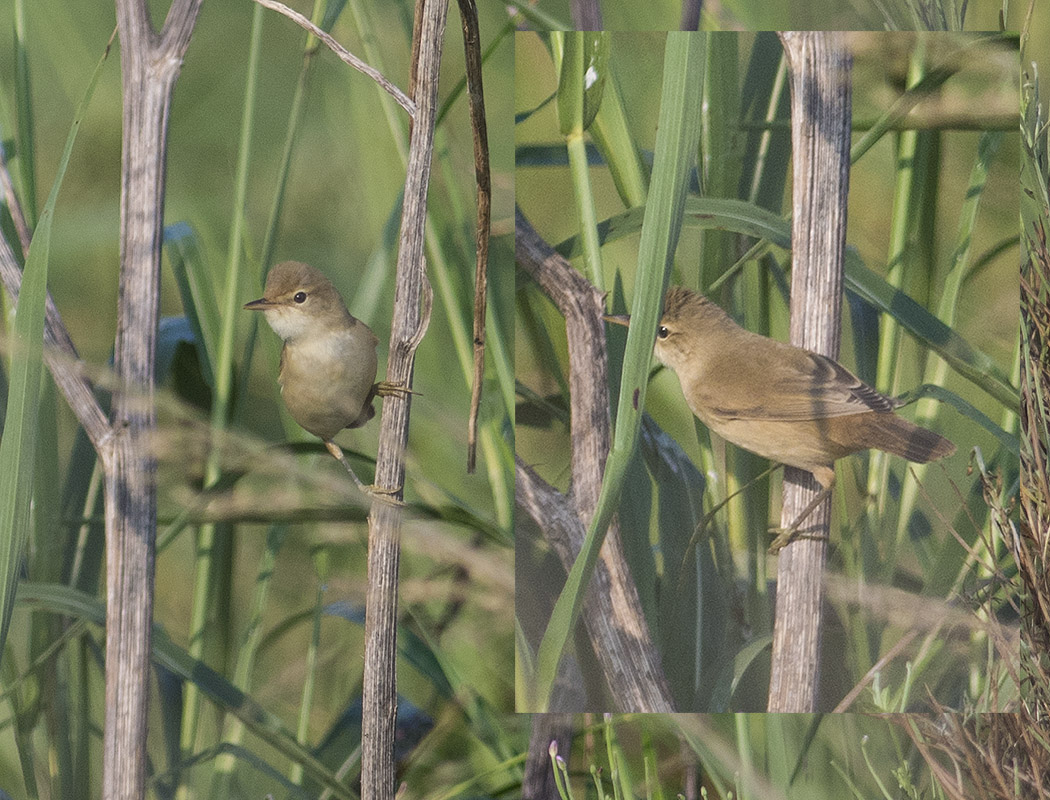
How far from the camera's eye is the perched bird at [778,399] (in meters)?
1.32

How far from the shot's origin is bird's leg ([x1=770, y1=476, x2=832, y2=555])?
1338 millimetres

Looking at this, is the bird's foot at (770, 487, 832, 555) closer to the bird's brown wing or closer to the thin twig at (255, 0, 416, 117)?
the bird's brown wing

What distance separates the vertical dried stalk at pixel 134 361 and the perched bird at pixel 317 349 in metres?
0.17

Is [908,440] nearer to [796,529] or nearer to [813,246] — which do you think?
[796,529]

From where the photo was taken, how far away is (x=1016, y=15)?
1338 millimetres

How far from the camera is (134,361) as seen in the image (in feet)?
4.15

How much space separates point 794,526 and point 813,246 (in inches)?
16.0

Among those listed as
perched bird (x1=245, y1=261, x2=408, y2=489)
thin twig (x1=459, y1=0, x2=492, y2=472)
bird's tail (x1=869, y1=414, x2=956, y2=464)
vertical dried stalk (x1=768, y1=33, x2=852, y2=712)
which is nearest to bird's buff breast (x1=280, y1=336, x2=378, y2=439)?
perched bird (x1=245, y1=261, x2=408, y2=489)

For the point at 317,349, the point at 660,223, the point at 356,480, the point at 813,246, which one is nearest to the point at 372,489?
the point at 356,480

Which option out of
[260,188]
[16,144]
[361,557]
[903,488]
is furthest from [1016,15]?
[16,144]

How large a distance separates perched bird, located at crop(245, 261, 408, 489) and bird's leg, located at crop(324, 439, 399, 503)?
0.03 meters

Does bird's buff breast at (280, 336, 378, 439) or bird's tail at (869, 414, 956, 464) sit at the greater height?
bird's buff breast at (280, 336, 378, 439)

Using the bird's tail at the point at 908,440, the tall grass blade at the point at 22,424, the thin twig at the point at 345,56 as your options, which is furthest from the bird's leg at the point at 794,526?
the tall grass blade at the point at 22,424

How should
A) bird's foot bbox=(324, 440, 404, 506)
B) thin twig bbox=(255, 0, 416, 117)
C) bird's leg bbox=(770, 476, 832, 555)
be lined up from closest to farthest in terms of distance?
thin twig bbox=(255, 0, 416, 117) → bird's foot bbox=(324, 440, 404, 506) → bird's leg bbox=(770, 476, 832, 555)
